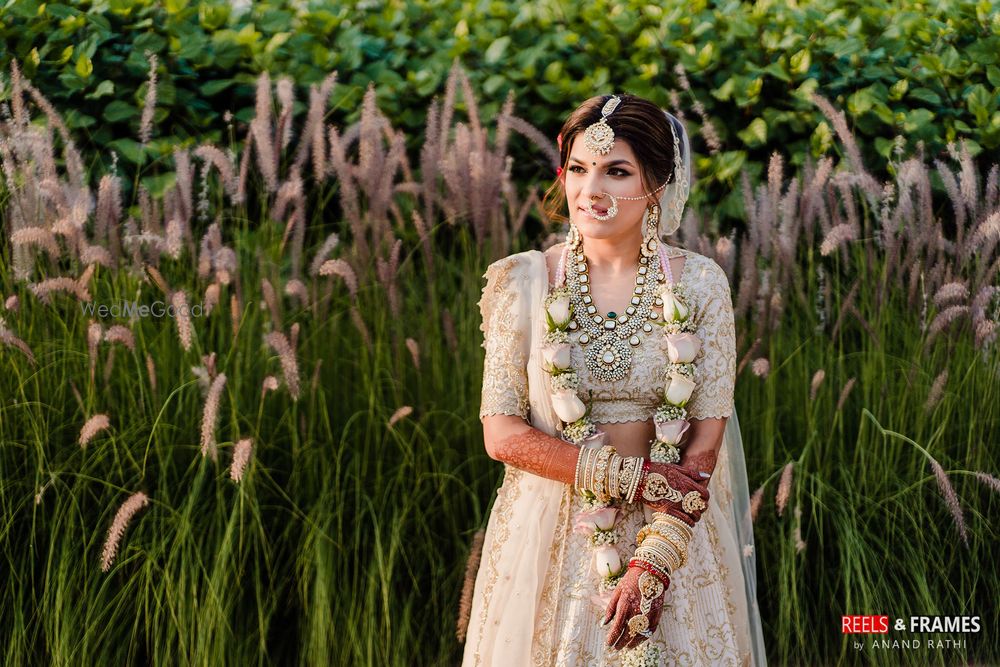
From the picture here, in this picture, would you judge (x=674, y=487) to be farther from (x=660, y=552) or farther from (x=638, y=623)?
(x=638, y=623)

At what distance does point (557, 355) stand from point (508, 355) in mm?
141

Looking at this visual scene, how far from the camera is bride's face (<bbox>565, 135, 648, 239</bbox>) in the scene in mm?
2426

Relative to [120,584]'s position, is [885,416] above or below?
above

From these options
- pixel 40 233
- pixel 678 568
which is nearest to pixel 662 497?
pixel 678 568

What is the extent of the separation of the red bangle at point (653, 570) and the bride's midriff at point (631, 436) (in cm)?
27

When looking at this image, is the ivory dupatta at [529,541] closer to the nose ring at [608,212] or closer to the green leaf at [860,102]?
the nose ring at [608,212]

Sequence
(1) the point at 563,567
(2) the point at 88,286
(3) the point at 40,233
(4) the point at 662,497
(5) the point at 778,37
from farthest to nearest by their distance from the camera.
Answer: (5) the point at 778,37, (2) the point at 88,286, (3) the point at 40,233, (1) the point at 563,567, (4) the point at 662,497

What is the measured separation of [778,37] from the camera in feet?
13.9

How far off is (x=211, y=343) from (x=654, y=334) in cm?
177

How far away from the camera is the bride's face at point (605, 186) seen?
95.5 inches

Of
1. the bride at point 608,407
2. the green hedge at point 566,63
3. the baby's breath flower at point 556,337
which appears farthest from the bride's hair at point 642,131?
the green hedge at point 566,63

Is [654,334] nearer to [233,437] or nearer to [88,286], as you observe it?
[233,437]

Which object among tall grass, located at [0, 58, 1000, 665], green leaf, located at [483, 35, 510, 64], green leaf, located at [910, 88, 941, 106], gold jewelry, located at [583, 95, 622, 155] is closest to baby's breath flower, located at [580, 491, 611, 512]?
gold jewelry, located at [583, 95, 622, 155]

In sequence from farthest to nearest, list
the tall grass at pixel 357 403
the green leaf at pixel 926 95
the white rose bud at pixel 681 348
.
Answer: the green leaf at pixel 926 95, the tall grass at pixel 357 403, the white rose bud at pixel 681 348
